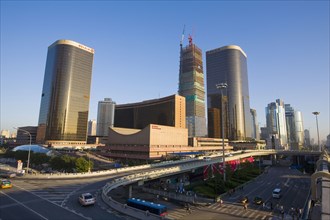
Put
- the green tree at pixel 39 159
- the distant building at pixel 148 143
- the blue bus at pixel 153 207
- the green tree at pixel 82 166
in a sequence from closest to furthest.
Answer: the blue bus at pixel 153 207
the green tree at pixel 82 166
the green tree at pixel 39 159
the distant building at pixel 148 143

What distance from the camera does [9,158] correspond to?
431ft

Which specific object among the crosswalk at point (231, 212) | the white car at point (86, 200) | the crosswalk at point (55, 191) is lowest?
the crosswalk at point (231, 212)

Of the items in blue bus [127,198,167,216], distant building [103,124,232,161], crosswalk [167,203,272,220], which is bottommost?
crosswalk [167,203,272,220]

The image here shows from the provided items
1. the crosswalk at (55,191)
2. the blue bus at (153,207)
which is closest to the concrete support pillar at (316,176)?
the blue bus at (153,207)

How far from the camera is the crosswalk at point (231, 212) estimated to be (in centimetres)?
4061

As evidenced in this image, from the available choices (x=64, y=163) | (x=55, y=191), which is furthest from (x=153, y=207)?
(x=64, y=163)

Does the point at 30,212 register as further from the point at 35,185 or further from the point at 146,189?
the point at 146,189

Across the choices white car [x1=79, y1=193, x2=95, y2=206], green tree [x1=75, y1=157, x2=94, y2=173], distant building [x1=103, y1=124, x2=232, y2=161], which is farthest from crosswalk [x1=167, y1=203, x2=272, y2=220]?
distant building [x1=103, y1=124, x2=232, y2=161]

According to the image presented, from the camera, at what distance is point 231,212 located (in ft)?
139

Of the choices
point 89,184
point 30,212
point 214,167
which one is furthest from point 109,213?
point 214,167

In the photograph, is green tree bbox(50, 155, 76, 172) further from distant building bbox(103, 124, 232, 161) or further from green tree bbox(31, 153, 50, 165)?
distant building bbox(103, 124, 232, 161)

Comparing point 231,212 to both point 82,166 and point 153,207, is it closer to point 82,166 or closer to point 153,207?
point 153,207

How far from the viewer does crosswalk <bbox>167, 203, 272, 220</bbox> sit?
40609 mm

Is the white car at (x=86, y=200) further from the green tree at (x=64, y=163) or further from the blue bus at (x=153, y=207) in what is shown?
the green tree at (x=64, y=163)
